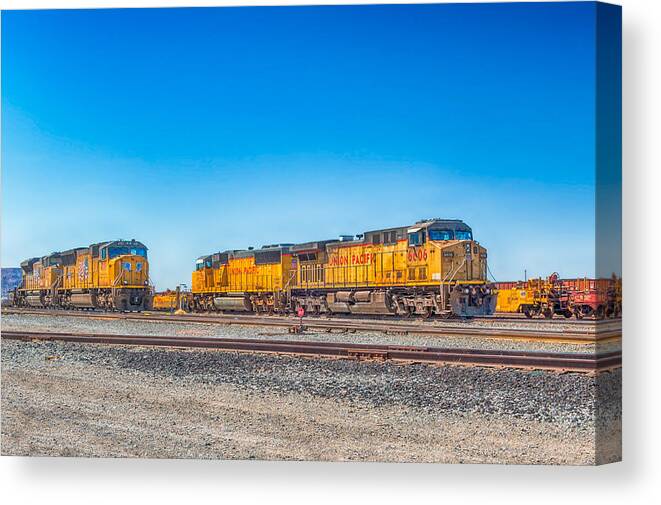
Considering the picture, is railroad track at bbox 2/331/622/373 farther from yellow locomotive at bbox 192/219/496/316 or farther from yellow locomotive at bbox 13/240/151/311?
yellow locomotive at bbox 192/219/496/316

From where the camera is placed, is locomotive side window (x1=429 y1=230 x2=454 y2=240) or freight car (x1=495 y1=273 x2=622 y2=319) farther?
locomotive side window (x1=429 y1=230 x2=454 y2=240)

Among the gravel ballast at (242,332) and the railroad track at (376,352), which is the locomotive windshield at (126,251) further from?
the railroad track at (376,352)

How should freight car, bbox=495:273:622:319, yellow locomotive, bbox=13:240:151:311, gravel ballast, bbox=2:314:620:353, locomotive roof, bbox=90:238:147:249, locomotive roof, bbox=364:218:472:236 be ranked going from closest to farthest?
1. freight car, bbox=495:273:622:319
2. locomotive roof, bbox=364:218:472:236
3. gravel ballast, bbox=2:314:620:353
4. locomotive roof, bbox=90:238:147:249
5. yellow locomotive, bbox=13:240:151:311

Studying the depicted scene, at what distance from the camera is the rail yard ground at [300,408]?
28.9ft

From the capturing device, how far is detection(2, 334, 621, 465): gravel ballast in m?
8.81

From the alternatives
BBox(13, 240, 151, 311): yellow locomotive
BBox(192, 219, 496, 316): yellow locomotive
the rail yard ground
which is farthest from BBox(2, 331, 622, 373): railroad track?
BBox(192, 219, 496, 316): yellow locomotive

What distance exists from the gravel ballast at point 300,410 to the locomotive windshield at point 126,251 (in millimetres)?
1535

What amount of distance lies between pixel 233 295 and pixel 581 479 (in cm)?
857

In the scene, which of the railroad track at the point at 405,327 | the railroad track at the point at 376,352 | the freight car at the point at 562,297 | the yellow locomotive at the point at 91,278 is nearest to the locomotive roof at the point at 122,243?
the yellow locomotive at the point at 91,278

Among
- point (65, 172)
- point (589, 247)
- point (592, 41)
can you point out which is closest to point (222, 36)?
point (65, 172)

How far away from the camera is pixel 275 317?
15.3 meters

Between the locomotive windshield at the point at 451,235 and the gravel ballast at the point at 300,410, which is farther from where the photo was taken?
the locomotive windshield at the point at 451,235

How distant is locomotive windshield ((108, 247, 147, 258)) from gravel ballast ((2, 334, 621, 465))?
1.53m

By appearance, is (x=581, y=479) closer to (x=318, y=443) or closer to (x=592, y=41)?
(x=318, y=443)
